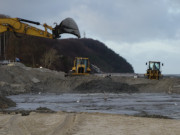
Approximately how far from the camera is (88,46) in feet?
342

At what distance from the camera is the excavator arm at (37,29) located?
2408 cm

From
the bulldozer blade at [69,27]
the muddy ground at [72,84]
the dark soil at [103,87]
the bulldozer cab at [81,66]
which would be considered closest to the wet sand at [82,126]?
the bulldozer blade at [69,27]

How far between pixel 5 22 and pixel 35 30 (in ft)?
8.35

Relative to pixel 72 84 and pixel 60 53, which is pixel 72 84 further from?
pixel 60 53

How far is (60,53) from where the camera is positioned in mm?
83438

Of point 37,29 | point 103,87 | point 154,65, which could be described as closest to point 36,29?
point 37,29

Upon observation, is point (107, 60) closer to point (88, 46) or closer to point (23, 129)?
point (88, 46)

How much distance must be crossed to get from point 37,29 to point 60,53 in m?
55.0

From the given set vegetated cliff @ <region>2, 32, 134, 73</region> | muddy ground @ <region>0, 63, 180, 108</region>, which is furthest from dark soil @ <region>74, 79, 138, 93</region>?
vegetated cliff @ <region>2, 32, 134, 73</region>

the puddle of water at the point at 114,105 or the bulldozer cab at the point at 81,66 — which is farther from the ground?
the bulldozer cab at the point at 81,66

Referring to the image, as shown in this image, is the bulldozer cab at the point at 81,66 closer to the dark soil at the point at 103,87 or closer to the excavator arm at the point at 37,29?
the dark soil at the point at 103,87

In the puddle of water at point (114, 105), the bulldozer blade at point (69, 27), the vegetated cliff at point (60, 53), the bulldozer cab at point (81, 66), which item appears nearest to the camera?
the puddle of water at point (114, 105)

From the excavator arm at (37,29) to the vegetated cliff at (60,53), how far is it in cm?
1721

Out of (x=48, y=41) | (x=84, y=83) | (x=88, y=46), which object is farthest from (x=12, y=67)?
(x=88, y=46)
